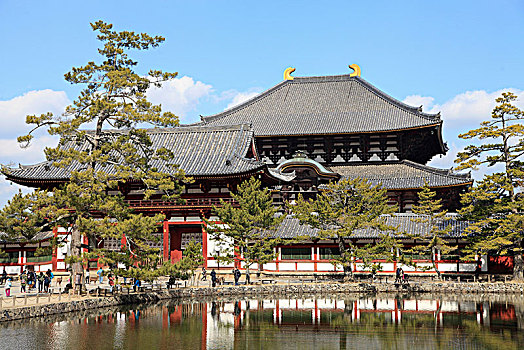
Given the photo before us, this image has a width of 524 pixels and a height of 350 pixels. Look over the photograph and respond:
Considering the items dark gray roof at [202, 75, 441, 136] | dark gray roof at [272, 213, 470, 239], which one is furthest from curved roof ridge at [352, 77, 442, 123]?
dark gray roof at [272, 213, 470, 239]

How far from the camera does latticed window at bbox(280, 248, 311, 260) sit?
46812 millimetres

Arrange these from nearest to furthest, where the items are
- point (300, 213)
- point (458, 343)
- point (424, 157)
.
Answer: point (458, 343), point (300, 213), point (424, 157)

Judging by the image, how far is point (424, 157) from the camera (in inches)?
2462

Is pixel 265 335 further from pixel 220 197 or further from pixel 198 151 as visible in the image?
pixel 198 151

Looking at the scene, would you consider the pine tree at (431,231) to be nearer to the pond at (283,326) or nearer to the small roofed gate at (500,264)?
the small roofed gate at (500,264)

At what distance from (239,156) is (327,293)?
12.5 metres

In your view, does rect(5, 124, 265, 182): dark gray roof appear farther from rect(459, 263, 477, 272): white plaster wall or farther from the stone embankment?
rect(459, 263, 477, 272): white plaster wall

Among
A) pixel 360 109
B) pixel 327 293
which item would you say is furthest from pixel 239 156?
pixel 360 109

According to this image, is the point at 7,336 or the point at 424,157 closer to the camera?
the point at 7,336

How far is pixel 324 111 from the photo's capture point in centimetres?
6194

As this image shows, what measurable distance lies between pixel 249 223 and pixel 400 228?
544 inches

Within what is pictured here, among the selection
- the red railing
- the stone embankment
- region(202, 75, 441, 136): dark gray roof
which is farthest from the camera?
region(202, 75, 441, 136): dark gray roof

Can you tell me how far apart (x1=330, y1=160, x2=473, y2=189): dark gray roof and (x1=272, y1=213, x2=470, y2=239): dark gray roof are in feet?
11.3

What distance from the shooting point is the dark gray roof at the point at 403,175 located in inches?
1971
